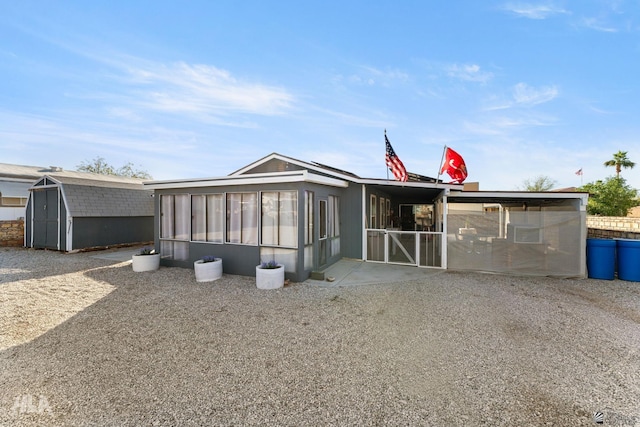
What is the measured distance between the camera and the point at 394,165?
9.57 meters

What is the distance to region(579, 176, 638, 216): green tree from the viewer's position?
19750 millimetres

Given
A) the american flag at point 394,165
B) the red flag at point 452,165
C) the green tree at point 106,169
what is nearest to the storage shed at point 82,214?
the american flag at point 394,165

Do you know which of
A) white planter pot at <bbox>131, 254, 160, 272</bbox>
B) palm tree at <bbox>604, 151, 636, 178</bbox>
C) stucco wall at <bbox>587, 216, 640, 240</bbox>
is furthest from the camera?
palm tree at <bbox>604, 151, 636, 178</bbox>

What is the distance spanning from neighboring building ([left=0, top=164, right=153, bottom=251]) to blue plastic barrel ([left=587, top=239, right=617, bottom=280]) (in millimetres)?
18201

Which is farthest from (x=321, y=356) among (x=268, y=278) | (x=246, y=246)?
(x=246, y=246)

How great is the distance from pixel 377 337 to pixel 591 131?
1832cm

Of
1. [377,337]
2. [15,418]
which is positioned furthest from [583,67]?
[15,418]

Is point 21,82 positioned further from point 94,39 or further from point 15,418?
point 15,418

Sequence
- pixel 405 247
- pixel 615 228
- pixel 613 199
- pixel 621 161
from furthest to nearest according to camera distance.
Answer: pixel 621 161 < pixel 613 199 < pixel 615 228 < pixel 405 247

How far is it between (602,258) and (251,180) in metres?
9.73

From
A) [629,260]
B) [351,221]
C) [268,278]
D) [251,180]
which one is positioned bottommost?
[268,278]

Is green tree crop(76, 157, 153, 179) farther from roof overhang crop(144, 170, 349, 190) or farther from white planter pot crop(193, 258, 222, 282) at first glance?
white planter pot crop(193, 258, 222, 282)

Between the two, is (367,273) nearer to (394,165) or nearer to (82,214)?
(394,165)

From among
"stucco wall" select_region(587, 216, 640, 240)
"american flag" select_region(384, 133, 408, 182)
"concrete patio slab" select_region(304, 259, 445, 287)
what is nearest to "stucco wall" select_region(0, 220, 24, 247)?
"concrete patio slab" select_region(304, 259, 445, 287)
